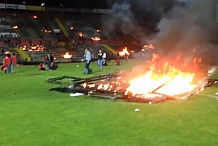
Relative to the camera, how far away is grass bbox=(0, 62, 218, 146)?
8273mm

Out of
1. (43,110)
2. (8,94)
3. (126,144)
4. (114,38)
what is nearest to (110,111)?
(43,110)

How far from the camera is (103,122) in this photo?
991 centimetres

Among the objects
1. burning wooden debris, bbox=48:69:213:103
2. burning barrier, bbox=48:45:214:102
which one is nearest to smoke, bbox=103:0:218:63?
burning barrier, bbox=48:45:214:102

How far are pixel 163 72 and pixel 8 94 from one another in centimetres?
686

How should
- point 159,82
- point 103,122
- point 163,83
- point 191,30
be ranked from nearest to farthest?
point 103,122 → point 191,30 → point 163,83 → point 159,82

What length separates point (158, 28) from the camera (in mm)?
14789

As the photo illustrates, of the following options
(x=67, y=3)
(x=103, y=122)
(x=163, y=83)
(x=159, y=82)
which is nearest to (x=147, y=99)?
(x=163, y=83)

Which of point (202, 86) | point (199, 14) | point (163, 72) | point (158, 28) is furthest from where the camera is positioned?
point (163, 72)

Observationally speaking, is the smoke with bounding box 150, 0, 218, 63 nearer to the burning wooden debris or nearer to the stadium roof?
→ the burning wooden debris

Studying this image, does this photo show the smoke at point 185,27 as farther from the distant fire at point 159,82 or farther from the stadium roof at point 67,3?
the stadium roof at point 67,3

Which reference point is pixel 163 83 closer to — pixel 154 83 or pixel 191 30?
pixel 154 83

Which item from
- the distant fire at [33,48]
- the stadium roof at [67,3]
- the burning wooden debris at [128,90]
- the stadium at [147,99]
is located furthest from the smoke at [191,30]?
the stadium roof at [67,3]

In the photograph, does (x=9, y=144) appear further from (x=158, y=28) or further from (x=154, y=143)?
(x=158, y=28)

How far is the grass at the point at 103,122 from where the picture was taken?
827 cm
